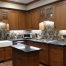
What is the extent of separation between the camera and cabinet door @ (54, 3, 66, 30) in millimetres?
3848

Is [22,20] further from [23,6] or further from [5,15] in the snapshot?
[5,15]

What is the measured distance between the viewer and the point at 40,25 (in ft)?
16.5

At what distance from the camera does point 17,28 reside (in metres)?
5.75

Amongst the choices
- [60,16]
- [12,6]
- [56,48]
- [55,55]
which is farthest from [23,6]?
[55,55]

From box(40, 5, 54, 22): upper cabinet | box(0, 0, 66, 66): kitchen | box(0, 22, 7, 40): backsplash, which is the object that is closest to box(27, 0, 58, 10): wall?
box(0, 0, 66, 66): kitchen

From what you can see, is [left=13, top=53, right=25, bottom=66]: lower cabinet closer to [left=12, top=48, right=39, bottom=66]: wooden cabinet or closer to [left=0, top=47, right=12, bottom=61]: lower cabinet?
[left=12, top=48, right=39, bottom=66]: wooden cabinet

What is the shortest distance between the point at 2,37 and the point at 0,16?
46.5 inches

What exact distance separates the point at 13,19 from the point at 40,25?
5.30ft

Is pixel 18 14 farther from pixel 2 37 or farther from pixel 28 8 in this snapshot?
pixel 2 37

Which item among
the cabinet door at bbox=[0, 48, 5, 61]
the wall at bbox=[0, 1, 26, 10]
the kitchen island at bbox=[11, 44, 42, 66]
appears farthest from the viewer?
the wall at bbox=[0, 1, 26, 10]

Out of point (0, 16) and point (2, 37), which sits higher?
point (0, 16)

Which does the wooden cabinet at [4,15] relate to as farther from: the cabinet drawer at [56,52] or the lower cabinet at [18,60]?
the cabinet drawer at [56,52]

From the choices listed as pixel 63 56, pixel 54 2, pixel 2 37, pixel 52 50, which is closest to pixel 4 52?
pixel 2 37

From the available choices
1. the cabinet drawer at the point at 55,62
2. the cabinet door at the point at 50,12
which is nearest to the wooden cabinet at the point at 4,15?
the cabinet door at the point at 50,12
